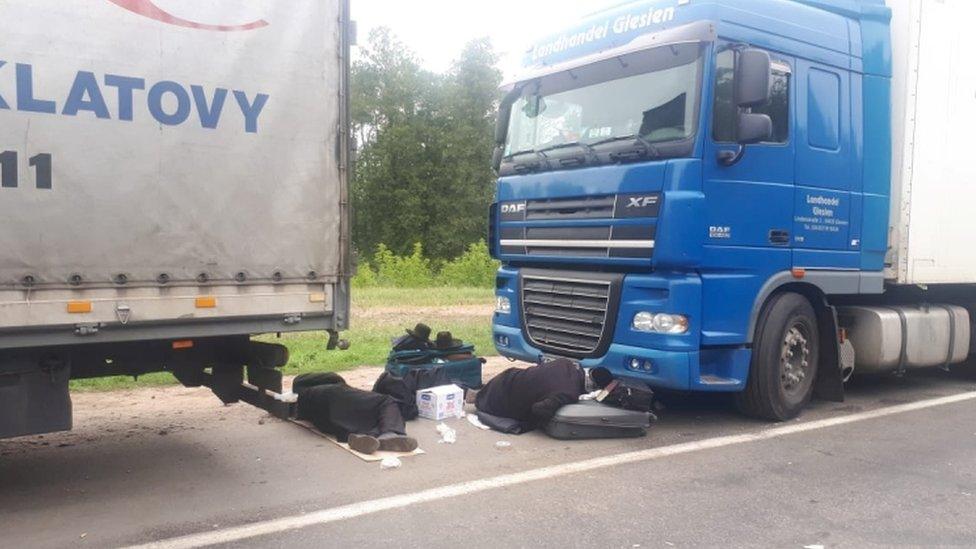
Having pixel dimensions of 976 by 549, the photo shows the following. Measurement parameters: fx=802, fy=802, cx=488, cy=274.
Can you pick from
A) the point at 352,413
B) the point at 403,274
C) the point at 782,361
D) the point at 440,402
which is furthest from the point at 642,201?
the point at 403,274

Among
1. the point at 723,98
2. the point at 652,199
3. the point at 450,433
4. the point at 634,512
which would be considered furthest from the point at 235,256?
the point at 723,98

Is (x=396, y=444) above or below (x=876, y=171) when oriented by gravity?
below

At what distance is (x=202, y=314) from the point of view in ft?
14.8

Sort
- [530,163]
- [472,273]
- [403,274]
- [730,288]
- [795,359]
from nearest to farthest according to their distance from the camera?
1. [730,288]
2. [795,359]
3. [530,163]
4. [403,274]
5. [472,273]

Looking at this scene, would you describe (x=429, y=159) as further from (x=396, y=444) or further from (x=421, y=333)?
(x=396, y=444)

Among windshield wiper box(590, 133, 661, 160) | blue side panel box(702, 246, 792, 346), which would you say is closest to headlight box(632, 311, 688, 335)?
blue side panel box(702, 246, 792, 346)

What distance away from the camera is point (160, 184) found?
439cm

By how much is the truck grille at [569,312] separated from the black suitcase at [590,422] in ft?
1.95

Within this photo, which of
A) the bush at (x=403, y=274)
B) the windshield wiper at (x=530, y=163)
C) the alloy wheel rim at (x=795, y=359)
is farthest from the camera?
the bush at (x=403, y=274)

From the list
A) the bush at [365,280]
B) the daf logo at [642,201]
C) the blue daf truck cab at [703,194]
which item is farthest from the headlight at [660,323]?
the bush at [365,280]

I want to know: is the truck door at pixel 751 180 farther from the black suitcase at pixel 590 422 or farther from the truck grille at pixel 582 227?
the black suitcase at pixel 590 422

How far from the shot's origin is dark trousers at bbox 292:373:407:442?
5812 mm

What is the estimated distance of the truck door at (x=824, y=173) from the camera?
6.59 metres

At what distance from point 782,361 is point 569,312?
1.81 meters
